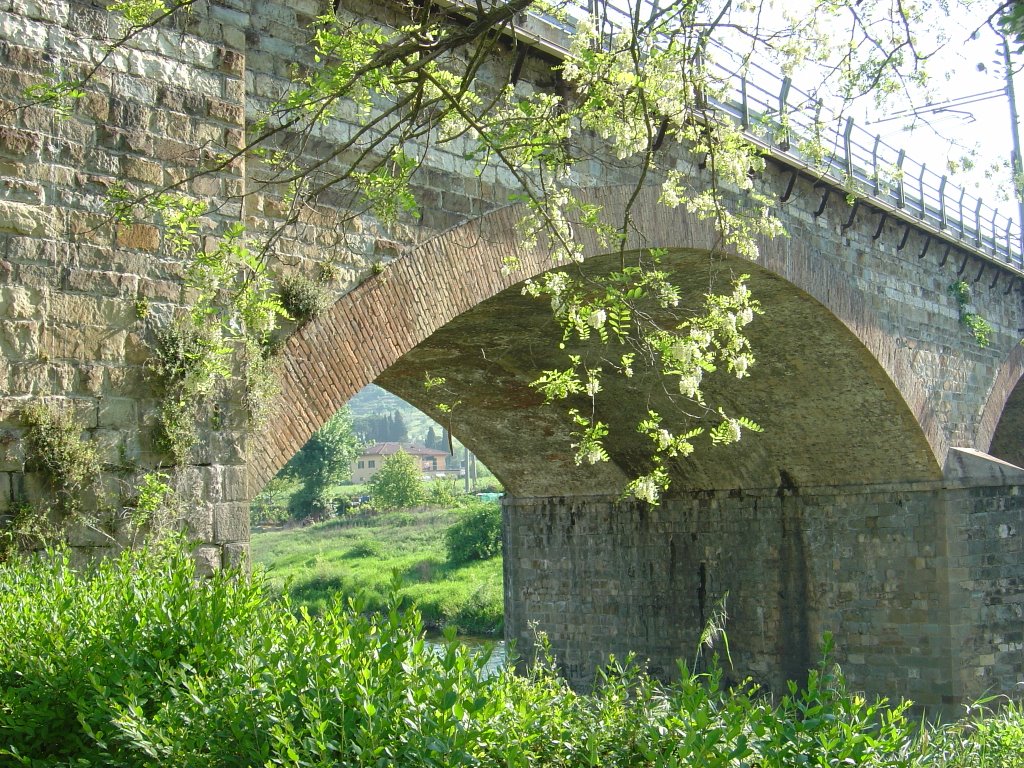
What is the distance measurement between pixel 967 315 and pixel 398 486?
36726 mm

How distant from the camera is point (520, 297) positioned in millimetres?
9555

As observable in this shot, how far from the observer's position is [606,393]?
13.4 metres

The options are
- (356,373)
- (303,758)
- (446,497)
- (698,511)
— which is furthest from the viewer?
(446,497)

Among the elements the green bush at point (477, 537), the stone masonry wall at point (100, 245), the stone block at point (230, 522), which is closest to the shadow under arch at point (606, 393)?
the stone block at point (230, 522)

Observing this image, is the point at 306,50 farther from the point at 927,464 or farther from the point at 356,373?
the point at 927,464

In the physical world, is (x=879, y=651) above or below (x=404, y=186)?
below

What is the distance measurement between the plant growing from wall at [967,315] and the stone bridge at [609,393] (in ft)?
0.50

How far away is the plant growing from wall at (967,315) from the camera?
46.0ft

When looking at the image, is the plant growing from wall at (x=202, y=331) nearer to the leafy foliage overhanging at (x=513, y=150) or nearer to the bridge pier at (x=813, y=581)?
the leafy foliage overhanging at (x=513, y=150)

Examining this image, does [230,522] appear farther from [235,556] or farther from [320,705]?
[320,705]

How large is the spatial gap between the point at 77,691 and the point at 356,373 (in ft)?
10.2

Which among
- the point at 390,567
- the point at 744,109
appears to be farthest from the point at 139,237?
the point at 390,567

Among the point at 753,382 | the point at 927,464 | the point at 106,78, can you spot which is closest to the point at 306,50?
the point at 106,78

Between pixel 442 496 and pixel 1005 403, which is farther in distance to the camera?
pixel 442 496
